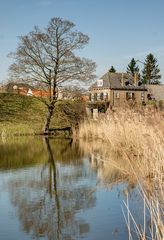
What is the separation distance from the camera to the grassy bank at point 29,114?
34.0 meters

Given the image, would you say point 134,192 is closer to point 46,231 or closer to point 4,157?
point 46,231

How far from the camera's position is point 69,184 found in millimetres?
11477

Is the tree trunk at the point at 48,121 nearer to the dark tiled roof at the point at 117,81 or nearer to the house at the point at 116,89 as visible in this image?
the house at the point at 116,89

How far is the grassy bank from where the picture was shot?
111 ft

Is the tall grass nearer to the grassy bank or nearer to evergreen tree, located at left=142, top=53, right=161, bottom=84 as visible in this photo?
the grassy bank

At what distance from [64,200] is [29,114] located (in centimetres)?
2931

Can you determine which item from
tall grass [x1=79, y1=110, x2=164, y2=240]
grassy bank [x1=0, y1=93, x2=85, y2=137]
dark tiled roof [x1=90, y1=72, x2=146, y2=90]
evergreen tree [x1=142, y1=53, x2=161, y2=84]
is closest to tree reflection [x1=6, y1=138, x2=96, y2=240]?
tall grass [x1=79, y1=110, x2=164, y2=240]

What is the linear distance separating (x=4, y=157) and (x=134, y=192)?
9181 mm

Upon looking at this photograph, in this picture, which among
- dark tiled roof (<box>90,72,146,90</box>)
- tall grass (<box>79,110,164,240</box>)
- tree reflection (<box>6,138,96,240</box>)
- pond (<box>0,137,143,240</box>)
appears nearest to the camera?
pond (<box>0,137,143,240</box>)

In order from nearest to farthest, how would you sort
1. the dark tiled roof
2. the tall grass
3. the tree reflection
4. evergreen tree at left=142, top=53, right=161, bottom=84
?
the tree reflection → the tall grass → the dark tiled roof → evergreen tree at left=142, top=53, right=161, bottom=84

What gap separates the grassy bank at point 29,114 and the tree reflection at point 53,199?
1890 centimetres

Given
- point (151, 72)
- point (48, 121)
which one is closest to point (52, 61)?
point (48, 121)

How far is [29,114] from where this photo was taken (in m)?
38.4

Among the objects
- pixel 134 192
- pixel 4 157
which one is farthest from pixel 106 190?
pixel 4 157
